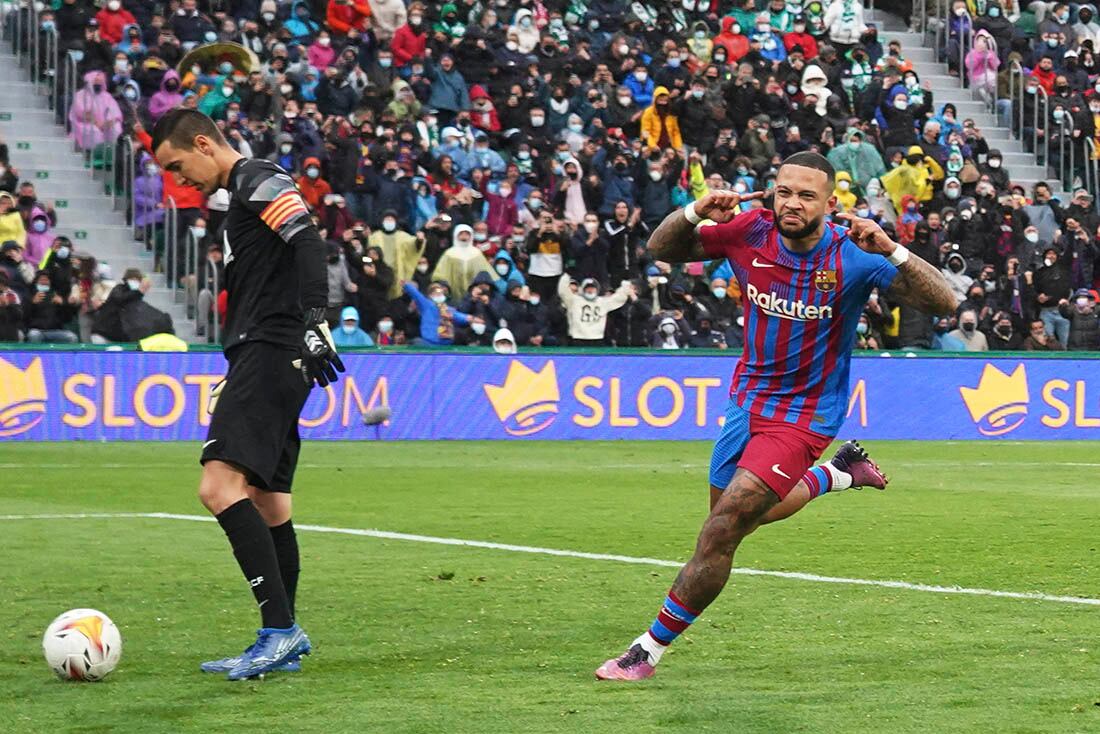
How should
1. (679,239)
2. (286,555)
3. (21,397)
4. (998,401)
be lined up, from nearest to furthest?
1. (679,239)
2. (286,555)
3. (21,397)
4. (998,401)

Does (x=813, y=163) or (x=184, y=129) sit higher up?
(x=184, y=129)

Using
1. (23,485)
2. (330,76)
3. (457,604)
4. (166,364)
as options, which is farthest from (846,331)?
(330,76)

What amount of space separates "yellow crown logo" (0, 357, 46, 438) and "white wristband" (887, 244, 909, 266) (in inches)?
594

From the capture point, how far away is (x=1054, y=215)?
29.0 m

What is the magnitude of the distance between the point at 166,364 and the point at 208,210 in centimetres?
344

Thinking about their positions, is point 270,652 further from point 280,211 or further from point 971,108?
point 971,108

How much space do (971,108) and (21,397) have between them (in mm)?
19513

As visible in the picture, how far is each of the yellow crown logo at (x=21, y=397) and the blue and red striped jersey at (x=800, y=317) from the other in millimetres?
14560

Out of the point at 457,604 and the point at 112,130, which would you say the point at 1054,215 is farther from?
the point at 457,604

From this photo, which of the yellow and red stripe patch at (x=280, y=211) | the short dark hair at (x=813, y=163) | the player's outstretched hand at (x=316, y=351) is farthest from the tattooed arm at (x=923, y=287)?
the yellow and red stripe patch at (x=280, y=211)

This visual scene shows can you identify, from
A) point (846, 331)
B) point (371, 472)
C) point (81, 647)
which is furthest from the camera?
point (371, 472)

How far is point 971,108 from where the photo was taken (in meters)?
34.2

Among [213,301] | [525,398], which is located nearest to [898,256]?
[525,398]

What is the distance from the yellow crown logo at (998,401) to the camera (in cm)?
2452
